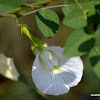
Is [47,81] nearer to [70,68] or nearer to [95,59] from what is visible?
[70,68]

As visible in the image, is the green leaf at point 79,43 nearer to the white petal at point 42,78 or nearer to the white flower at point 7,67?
the white petal at point 42,78

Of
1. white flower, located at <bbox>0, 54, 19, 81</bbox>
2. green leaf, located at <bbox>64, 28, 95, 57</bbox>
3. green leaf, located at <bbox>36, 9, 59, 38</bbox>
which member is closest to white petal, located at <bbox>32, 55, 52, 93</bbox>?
green leaf, located at <bbox>36, 9, 59, 38</bbox>

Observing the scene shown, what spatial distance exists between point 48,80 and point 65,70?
0.08m

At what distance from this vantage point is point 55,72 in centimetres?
94

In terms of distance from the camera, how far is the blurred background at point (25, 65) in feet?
6.90

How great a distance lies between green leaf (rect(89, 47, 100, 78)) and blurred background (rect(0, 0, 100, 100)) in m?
1.36

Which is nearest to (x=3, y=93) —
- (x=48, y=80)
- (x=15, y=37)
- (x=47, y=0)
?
(x=15, y=37)

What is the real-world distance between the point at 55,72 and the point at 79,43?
11.4 inches

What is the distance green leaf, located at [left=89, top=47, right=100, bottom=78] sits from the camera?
693mm

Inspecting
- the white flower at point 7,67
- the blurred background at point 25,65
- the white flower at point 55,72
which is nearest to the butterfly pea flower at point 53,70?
the white flower at point 55,72

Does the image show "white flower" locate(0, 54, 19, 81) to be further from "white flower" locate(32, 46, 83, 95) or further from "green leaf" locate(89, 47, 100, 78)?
"green leaf" locate(89, 47, 100, 78)

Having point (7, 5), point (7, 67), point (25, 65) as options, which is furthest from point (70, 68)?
point (25, 65)

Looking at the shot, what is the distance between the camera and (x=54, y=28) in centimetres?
91

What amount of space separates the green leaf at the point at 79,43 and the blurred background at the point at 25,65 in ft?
4.54
